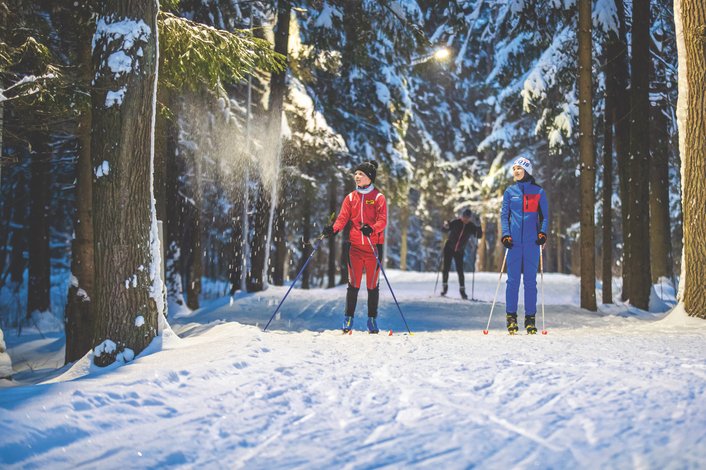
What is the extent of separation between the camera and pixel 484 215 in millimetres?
27594

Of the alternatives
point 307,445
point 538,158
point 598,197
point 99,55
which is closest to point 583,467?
point 307,445

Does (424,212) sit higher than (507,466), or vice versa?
(424,212)

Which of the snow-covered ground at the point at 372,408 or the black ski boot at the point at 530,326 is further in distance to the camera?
the black ski boot at the point at 530,326

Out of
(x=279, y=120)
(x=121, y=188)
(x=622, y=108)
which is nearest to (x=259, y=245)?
(x=279, y=120)

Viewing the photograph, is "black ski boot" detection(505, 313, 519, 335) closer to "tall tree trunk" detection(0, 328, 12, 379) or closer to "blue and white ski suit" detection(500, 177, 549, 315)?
"blue and white ski suit" detection(500, 177, 549, 315)

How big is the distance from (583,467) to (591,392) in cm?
110

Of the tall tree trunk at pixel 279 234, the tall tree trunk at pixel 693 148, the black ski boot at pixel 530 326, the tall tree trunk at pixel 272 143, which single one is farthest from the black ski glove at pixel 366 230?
the tall tree trunk at pixel 279 234

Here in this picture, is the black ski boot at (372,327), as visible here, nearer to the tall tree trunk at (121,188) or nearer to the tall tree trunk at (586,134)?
the tall tree trunk at (121,188)

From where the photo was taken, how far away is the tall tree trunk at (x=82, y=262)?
8148 millimetres

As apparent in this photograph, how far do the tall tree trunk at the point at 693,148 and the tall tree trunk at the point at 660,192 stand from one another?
344 inches

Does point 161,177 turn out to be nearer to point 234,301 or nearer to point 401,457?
point 234,301

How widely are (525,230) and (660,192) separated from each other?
1007cm

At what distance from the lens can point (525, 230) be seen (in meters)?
6.98

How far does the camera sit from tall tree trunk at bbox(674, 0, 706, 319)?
670cm
